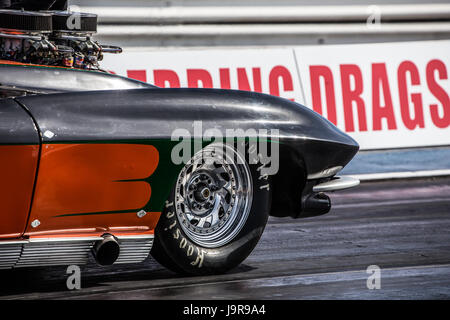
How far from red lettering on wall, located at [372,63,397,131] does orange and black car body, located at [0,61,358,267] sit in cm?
598

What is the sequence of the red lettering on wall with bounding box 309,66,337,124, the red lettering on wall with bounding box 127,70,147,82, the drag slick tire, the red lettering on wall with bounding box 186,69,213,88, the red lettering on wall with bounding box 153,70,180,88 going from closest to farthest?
the drag slick tire, the red lettering on wall with bounding box 127,70,147,82, the red lettering on wall with bounding box 153,70,180,88, the red lettering on wall with bounding box 186,69,213,88, the red lettering on wall with bounding box 309,66,337,124

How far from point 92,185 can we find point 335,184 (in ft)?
5.66

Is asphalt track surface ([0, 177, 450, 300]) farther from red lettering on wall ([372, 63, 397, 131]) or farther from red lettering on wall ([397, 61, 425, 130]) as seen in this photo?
red lettering on wall ([397, 61, 425, 130])

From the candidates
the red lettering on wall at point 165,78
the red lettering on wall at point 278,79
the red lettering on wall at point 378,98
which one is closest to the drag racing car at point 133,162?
the red lettering on wall at point 165,78

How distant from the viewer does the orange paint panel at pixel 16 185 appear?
209 inches

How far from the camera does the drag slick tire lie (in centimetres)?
602

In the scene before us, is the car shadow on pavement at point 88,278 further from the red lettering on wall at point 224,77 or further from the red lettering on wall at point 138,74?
the red lettering on wall at point 224,77

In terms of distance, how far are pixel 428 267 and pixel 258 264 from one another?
1.07 m

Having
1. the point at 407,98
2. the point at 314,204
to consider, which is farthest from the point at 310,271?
the point at 407,98

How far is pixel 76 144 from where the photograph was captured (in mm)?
5520

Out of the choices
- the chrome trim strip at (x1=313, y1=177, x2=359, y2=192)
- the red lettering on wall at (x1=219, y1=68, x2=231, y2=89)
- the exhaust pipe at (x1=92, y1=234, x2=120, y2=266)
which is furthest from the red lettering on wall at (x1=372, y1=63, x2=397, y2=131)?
the exhaust pipe at (x1=92, y1=234, x2=120, y2=266)

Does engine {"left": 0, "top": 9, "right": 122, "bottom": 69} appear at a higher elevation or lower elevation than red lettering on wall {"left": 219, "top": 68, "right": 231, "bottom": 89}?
lower
